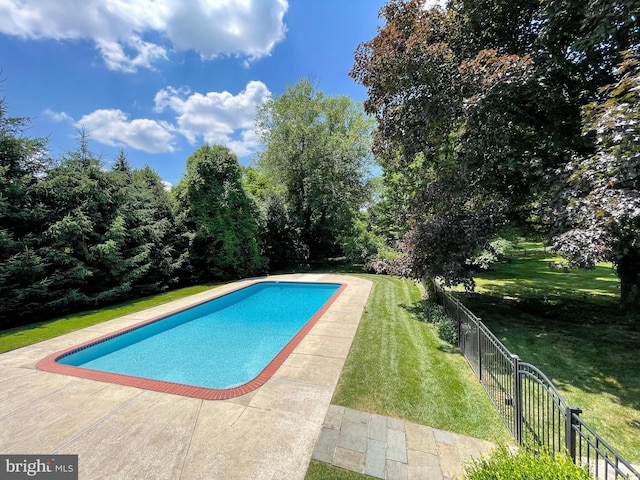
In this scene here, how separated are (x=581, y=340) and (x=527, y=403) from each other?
144 inches

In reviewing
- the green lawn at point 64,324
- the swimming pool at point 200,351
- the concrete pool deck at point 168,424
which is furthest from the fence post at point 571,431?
the green lawn at point 64,324

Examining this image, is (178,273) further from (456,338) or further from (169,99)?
(456,338)

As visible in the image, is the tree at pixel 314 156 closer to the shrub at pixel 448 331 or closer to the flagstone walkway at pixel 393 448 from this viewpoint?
the shrub at pixel 448 331

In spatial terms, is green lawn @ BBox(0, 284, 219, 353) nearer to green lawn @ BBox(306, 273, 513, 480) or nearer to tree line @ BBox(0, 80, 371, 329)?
tree line @ BBox(0, 80, 371, 329)

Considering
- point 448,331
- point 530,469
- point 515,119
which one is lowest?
point 448,331

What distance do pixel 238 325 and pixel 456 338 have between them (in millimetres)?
6734

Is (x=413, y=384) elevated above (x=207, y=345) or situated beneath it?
elevated above

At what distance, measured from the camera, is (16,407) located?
4.25m

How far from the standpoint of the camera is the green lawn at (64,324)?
7.17 metres

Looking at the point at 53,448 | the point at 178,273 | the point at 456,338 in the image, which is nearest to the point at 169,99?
the point at 178,273

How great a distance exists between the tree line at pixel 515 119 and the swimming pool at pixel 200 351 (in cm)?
449

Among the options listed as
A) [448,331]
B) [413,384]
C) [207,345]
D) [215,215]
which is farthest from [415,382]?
[215,215]

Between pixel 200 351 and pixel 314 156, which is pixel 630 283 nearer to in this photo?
pixel 200 351

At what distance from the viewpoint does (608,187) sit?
448 cm
